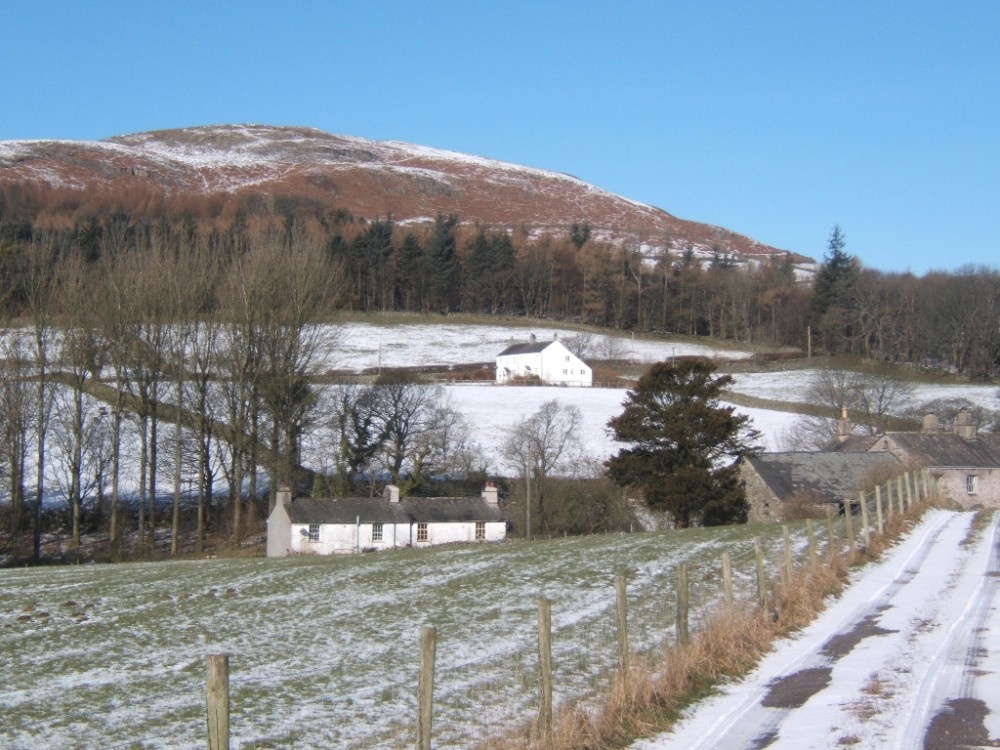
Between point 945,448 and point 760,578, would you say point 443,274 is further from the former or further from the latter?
point 760,578

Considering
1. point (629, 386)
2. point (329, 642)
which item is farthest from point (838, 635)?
point (629, 386)

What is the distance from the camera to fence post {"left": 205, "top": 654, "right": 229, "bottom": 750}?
243 inches

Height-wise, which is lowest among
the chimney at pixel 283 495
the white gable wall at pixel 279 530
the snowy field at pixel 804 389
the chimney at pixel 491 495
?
the white gable wall at pixel 279 530

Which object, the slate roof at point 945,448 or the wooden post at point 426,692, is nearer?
the wooden post at point 426,692

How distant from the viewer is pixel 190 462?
53.2 m

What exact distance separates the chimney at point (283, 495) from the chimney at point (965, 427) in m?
32.5

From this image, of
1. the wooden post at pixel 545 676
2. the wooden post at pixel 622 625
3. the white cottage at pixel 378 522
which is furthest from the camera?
the white cottage at pixel 378 522

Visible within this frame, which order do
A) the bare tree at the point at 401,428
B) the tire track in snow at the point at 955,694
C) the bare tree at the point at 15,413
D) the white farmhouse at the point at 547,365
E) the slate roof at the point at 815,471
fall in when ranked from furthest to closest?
1. the white farmhouse at the point at 547,365
2. the bare tree at the point at 401,428
3. the slate roof at the point at 815,471
4. the bare tree at the point at 15,413
5. the tire track in snow at the point at 955,694

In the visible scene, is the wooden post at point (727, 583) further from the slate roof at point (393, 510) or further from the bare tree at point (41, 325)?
the bare tree at point (41, 325)

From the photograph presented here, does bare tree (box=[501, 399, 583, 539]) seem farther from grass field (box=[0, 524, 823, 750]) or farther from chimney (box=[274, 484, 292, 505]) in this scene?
grass field (box=[0, 524, 823, 750])

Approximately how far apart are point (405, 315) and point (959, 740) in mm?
102850

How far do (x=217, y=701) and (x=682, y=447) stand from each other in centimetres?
4056

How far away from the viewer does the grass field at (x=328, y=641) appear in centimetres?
1122

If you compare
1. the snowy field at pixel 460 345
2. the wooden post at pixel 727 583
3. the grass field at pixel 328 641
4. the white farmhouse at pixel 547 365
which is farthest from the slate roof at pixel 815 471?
the snowy field at pixel 460 345
